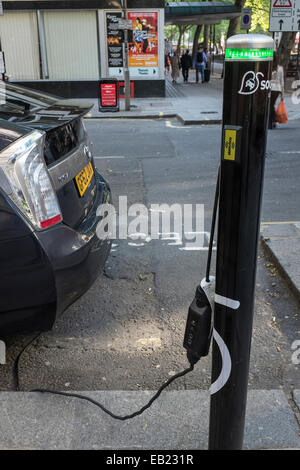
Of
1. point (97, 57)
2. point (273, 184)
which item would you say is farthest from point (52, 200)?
point (97, 57)

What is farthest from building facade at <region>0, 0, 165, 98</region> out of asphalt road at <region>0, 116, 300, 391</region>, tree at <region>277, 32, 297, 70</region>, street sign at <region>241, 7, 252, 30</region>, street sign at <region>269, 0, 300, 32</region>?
asphalt road at <region>0, 116, 300, 391</region>

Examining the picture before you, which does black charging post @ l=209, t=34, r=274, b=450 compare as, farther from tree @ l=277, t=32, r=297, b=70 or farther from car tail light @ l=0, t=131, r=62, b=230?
tree @ l=277, t=32, r=297, b=70

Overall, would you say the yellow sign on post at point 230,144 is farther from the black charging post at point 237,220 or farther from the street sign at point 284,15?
the street sign at point 284,15

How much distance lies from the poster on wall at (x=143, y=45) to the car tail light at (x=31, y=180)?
16.7 metres

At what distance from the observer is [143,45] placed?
59.6ft

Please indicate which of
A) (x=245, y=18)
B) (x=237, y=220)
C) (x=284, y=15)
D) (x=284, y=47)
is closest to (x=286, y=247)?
(x=237, y=220)

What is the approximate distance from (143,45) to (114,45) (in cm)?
108

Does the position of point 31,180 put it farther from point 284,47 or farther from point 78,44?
point 284,47

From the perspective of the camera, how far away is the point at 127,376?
288 centimetres

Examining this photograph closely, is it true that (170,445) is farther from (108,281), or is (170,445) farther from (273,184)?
(273,184)

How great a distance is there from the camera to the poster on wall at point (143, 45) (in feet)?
58.6

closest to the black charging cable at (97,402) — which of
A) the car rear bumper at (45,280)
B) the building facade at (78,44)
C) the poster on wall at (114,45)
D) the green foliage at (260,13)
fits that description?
the car rear bumper at (45,280)

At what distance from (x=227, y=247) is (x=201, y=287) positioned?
27 centimetres

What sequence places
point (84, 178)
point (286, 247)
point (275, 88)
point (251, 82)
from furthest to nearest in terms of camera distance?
point (275, 88) < point (286, 247) < point (84, 178) < point (251, 82)
